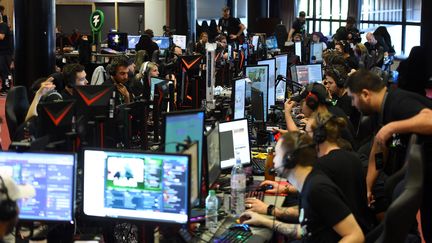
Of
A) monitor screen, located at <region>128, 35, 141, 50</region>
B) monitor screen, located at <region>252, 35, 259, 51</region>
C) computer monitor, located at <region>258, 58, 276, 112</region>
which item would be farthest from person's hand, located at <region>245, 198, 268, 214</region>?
monitor screen, located at <region>128, 35, 141, 50</region>

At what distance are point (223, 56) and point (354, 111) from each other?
13.6 feet

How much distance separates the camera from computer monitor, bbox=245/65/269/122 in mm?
7332

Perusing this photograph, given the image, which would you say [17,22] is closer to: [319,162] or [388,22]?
[319,162]

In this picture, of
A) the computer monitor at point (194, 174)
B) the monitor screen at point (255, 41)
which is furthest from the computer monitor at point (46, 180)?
the monitor screen at point (255, 41)

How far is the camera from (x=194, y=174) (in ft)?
12.6

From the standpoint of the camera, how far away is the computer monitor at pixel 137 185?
3529 mm

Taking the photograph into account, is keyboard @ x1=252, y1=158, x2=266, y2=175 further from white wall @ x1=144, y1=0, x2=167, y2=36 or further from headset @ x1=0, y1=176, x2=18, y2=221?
Answer: white wall @ x1=144, y1=0, x2=167, y2=36

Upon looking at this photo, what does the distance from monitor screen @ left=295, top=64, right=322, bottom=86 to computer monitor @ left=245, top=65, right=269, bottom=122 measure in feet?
6.44

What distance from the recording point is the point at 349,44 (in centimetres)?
1256

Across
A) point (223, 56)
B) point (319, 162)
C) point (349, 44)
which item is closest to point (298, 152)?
point (319, 162)

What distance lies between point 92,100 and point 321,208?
1.78 meters

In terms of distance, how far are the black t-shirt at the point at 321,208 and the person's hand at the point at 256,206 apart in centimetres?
79

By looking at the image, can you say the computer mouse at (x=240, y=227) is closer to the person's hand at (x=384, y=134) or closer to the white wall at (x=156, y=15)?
the person's hand at (x=384, y=134)

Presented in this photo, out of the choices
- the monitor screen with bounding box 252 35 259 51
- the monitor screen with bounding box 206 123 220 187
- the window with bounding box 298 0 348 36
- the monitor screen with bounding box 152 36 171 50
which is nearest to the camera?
the monitor screen with bounding box 206 123 220 187
